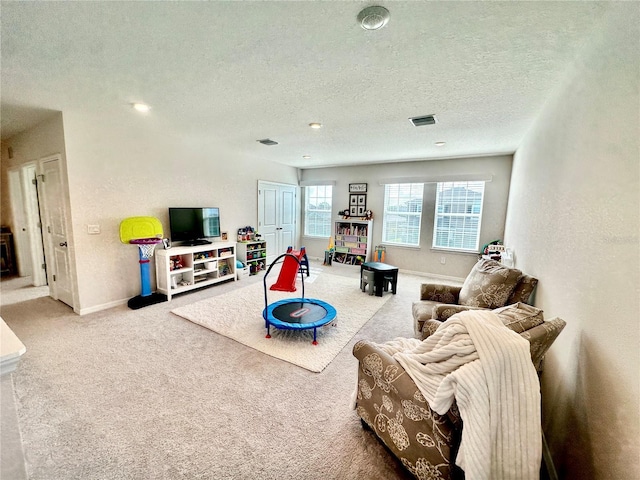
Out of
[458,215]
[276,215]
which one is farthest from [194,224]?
[458,215]

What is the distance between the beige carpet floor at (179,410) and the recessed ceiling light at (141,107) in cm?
245

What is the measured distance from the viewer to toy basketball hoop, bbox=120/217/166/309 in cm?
349

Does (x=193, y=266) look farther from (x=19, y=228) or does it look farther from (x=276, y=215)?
(x=19, y=228)

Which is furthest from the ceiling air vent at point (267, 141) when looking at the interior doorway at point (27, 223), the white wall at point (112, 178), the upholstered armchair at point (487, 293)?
the interior doorway at point (27, 223)

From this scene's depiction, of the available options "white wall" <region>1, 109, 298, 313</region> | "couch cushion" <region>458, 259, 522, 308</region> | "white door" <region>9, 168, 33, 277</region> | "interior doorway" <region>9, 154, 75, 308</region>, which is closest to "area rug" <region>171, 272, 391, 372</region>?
"white wall" <region>1, 109, 298, 313</region>

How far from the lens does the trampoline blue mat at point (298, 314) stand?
271 centimetres

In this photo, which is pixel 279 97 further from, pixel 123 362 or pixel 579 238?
pixel 123 362

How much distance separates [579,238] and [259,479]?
2.22 metres

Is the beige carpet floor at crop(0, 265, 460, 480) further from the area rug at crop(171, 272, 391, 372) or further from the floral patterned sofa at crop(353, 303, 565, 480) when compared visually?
the floral patterned sofa at crop(353, 303, 565, 480)

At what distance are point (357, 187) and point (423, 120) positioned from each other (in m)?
3.14

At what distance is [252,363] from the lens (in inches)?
93.5

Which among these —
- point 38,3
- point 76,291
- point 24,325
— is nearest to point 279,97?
point 38,3

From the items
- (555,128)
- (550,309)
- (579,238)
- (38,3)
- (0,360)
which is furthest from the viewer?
(555,128)

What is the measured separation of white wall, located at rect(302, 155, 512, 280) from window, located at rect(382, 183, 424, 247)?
12cm
